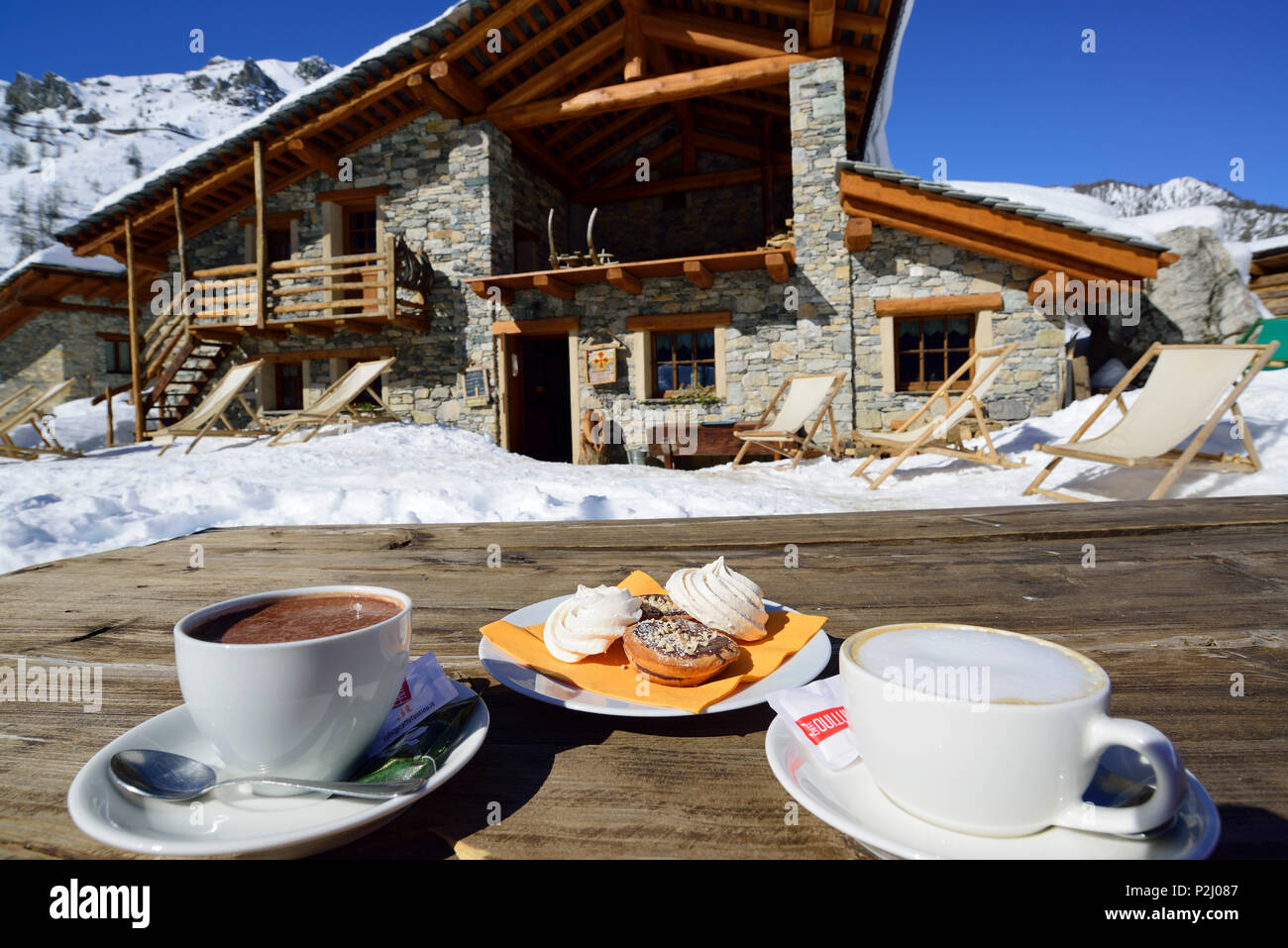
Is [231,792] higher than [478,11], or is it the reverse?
[478,11]

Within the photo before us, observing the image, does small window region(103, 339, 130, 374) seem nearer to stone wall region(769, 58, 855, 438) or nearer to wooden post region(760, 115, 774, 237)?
wooden post region(760, 115, 774, 237)

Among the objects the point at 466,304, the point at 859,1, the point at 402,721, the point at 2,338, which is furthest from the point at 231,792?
the point at 2,338

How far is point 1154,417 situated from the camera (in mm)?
4559

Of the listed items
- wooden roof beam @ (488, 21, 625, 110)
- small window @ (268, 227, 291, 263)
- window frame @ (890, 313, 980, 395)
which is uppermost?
wooden roof beam @ (488, 21, 625, 110)

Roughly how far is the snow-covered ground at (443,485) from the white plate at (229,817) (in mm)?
3171

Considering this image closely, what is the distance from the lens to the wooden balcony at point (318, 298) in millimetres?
9625

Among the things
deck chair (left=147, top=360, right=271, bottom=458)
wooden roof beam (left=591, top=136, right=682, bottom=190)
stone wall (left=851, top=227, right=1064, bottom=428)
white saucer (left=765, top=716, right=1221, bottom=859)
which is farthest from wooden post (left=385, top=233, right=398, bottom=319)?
white saucer (left=765, top=716, right=1221, bottom=859)

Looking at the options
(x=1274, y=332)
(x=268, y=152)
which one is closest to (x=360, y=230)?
(x=268, y=152)

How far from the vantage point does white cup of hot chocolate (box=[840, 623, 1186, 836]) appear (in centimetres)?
43

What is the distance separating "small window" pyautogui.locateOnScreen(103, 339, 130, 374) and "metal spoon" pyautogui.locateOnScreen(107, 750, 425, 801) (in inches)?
797

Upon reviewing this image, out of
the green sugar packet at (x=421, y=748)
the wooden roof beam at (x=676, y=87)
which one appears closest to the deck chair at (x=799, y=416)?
the wooden roof beam at (x=676, y=87)

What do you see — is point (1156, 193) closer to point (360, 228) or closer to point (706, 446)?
point (706, 446)
